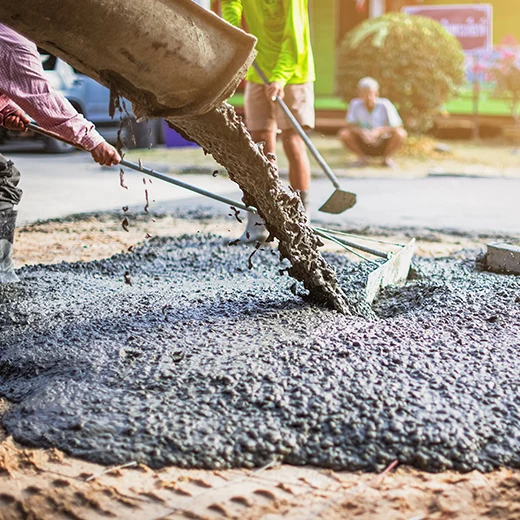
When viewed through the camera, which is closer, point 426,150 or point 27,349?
point 27,349

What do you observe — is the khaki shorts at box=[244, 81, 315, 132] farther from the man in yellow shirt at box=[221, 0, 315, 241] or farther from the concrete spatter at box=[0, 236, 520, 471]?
the concrete spatter at box=[0, 236, 520, 471]

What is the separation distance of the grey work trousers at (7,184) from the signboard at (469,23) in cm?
1342

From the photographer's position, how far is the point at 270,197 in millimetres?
3656

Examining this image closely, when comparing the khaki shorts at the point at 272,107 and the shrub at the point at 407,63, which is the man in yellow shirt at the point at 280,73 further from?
the shrub at the point at 407,63

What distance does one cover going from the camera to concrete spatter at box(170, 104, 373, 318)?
3451 millimetres

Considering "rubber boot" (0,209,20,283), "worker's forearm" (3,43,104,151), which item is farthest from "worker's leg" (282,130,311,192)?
"worker's forearm" (3,43,104,151)

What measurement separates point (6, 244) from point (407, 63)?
10.3m

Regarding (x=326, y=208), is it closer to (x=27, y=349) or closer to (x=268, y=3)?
(x=268, y=3)

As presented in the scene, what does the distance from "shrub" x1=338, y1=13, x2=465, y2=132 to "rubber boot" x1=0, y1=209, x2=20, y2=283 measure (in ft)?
33.0

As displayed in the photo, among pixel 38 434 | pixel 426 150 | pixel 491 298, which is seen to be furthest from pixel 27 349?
pixel 426 150

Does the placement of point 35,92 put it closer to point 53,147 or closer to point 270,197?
point 270,197

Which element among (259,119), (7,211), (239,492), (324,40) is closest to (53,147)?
(324,40)

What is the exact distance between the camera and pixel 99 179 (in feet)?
32.2

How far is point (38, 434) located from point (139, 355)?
0.63m
